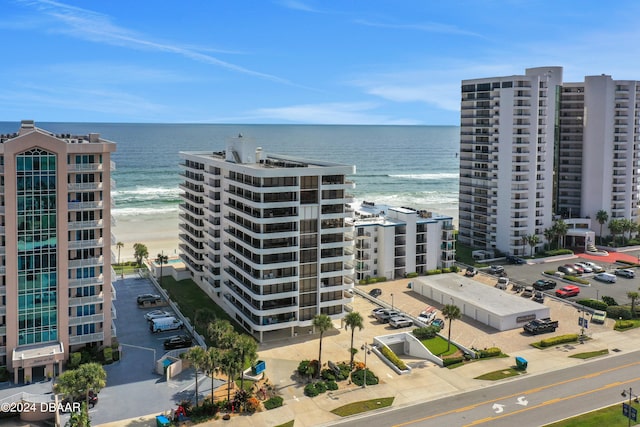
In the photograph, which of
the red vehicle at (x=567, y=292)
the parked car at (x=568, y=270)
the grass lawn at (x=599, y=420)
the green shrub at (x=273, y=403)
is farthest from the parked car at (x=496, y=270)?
the green shrub at (x=273, y=403)

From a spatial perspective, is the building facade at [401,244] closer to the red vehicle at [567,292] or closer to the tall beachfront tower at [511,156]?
the tall beachfront tower at [511,156]

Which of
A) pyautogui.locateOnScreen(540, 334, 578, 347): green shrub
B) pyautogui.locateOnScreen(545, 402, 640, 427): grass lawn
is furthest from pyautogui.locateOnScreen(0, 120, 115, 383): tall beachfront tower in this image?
pyautogui.locateOnScreen(540, 334, 578, 347): green shrub

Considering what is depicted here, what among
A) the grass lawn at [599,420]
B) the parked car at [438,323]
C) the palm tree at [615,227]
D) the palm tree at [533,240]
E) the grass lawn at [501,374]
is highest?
the palm tree at [615,227]

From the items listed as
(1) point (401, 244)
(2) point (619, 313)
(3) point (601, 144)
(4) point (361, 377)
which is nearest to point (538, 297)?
(2) point (619, 313)

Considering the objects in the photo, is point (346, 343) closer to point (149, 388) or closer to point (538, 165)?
point (149, 388)

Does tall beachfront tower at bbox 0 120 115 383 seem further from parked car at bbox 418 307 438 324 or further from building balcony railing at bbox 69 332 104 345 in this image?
parked car at bbox 418 307 438 324

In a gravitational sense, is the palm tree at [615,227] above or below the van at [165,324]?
above
